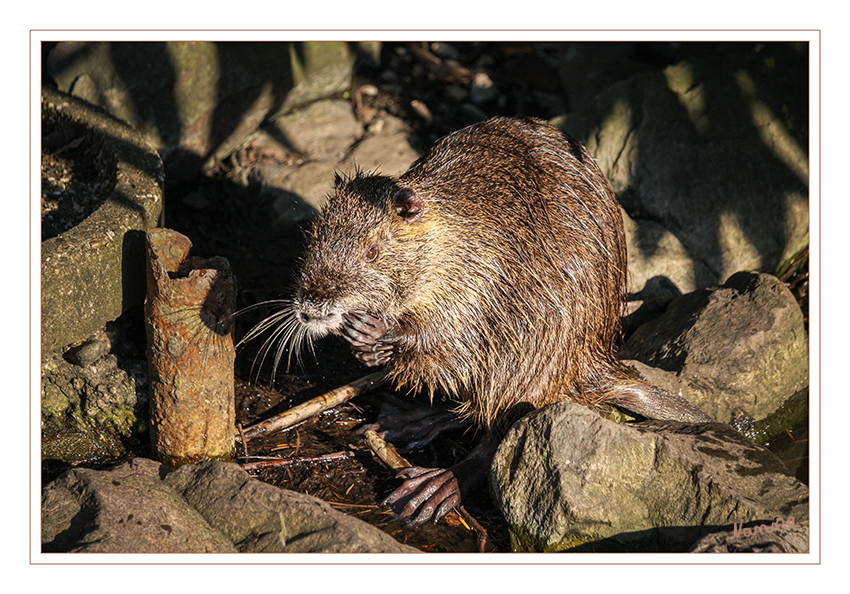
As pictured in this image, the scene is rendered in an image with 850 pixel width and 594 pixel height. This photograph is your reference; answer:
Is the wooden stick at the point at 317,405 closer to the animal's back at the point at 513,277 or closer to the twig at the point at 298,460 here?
the twig at the point at 298,460

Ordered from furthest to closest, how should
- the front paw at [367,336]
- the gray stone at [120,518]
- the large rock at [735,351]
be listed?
the large rock at [735,351] → the front paw at [367,336] → the gray stone at [120,518]

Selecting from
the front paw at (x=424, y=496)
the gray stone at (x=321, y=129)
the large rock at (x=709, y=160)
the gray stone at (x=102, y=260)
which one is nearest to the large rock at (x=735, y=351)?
the large rock at (x=709, y=160)

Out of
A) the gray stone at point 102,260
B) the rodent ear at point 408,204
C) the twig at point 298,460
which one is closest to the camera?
the rodent ear at point 408,204

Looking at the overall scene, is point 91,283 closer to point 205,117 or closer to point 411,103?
point 205,117

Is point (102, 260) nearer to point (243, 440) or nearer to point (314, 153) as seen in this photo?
point (243, 440)

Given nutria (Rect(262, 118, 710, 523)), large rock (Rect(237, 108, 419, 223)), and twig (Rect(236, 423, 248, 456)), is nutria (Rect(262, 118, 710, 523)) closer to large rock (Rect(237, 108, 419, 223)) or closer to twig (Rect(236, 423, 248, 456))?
twig (Rect(236, 423, 248, 456))

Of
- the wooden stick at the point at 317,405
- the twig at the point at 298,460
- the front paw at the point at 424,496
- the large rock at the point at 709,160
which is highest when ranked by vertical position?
the large rock at the point at 709,160

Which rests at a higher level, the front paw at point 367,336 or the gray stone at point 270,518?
the front paw at point 367,336

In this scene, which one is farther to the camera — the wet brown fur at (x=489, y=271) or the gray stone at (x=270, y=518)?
the wet brown fur at (x=489, y=271)
